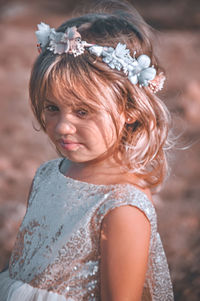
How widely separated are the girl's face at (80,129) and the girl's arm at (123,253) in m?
0.25

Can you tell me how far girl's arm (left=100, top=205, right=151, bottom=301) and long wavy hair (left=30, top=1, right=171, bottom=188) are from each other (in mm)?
256

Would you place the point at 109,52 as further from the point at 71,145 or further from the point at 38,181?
the point at 38,181

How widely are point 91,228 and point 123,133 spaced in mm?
401

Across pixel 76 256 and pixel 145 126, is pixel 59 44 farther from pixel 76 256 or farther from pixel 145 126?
pixel 76 256

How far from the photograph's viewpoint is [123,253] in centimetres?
116

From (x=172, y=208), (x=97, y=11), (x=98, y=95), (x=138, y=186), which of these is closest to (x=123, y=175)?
(x=138, y=186)

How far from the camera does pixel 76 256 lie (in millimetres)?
1274

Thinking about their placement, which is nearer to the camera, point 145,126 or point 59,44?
point 59,44

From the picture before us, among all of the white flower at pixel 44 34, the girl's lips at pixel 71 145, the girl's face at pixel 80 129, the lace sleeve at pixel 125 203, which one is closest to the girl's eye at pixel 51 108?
the girl's face at pixel 80 129

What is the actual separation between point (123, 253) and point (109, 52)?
0.72 m

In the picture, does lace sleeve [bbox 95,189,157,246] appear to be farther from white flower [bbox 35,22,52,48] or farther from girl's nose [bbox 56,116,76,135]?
white flower [bbox 35,22,52,48]

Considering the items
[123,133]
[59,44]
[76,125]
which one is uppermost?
[59,44]

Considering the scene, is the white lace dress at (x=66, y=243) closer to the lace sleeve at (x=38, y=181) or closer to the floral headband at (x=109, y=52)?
the lace sleeve at (x=38, y=181)

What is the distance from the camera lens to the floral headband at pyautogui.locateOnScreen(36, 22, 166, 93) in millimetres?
1234
